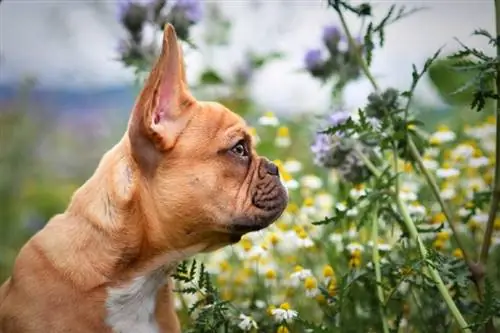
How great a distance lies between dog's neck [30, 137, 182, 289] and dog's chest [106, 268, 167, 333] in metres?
0.03

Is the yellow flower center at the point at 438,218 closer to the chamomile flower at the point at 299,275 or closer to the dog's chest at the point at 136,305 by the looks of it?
the chamomile flower at the point at 299,275

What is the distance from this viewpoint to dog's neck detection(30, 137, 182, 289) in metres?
2.28

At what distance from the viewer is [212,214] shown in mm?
2307

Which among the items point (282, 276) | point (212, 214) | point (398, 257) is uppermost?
point (212, 214)

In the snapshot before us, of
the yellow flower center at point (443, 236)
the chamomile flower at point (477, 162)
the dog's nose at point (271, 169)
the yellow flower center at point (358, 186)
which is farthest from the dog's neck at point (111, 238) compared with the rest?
the chamomile flower at point (477, 162)

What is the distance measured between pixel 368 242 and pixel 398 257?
10cm

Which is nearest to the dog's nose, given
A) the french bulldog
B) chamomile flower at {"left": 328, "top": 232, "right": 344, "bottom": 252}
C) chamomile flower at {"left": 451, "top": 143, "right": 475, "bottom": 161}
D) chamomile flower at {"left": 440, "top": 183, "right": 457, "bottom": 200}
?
the french bulldog

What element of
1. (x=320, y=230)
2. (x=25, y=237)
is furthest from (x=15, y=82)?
(x=320, y=230)

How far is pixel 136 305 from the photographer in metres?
2.36

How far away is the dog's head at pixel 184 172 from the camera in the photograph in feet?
7.50

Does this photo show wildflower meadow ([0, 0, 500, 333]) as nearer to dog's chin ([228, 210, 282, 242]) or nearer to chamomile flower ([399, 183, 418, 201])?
chamomile flower ([399, 183, 418, 201])

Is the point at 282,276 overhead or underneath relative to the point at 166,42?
underneath

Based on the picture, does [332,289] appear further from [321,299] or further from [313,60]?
[313,60]

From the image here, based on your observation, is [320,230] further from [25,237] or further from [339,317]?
[25,237]
